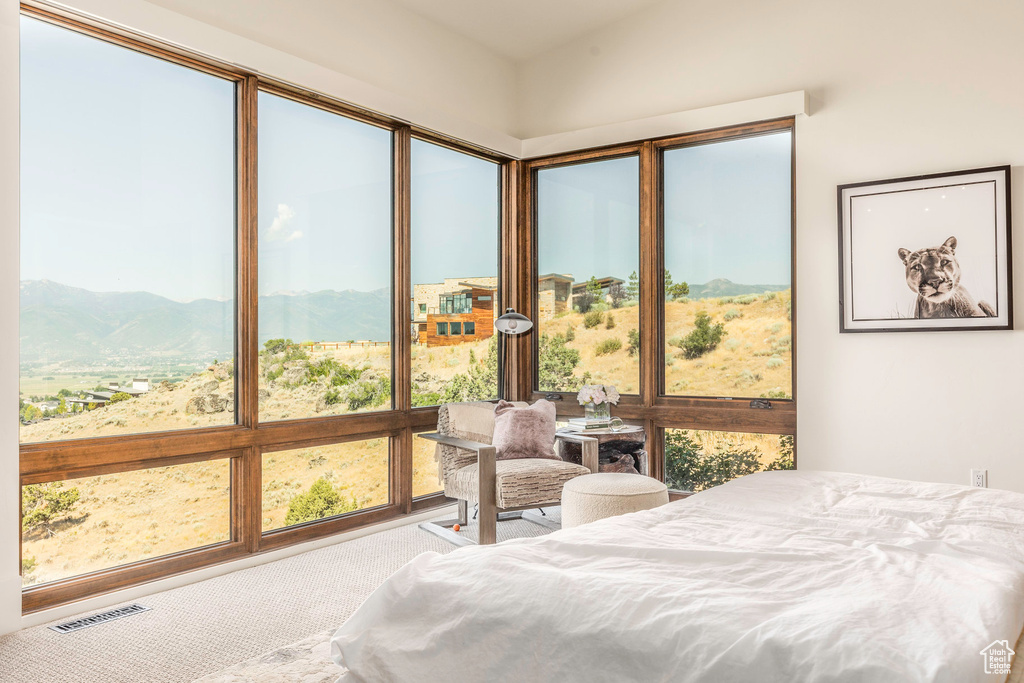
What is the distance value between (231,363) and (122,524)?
918 millimetres

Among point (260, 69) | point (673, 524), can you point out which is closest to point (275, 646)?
point (673, 524)

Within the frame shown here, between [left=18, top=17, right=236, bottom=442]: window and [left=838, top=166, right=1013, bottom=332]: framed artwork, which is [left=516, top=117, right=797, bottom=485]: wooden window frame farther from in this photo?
[left=18, top=17, right=236, bottom=442]: window

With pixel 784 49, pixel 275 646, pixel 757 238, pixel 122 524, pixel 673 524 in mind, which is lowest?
pixel 275 646

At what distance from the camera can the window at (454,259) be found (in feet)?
15.6

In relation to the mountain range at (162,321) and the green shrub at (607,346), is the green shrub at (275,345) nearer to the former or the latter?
the mountain range at (162,321)

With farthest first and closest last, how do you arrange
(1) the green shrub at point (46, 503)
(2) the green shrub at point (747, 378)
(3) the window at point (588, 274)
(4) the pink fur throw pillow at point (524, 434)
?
(3) the window at point (588, 274), (2) the green shrub at point (747, 378), (4) the pink fur throw pillow at point (524, 434), (1) the green shrub at point (46, 503)

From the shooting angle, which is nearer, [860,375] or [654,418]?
[860,375]

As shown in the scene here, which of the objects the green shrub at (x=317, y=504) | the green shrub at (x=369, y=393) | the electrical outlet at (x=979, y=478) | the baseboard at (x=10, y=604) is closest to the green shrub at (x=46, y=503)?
the baseboard at (x=10, y=604)

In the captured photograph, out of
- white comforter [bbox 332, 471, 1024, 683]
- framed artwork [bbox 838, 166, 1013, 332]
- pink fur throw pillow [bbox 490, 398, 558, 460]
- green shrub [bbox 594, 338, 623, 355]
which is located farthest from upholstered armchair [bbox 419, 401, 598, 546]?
framed artwork [bbox 838, 166, 1013, 332]

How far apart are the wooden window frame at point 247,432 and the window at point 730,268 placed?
5.78ft

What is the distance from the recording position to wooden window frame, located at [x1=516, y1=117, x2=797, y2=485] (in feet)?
A: 14.5

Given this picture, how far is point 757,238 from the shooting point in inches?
178

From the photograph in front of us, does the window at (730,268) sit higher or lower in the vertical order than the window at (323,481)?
higher

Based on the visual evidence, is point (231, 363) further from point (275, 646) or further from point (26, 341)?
Result: point (275, 646)
